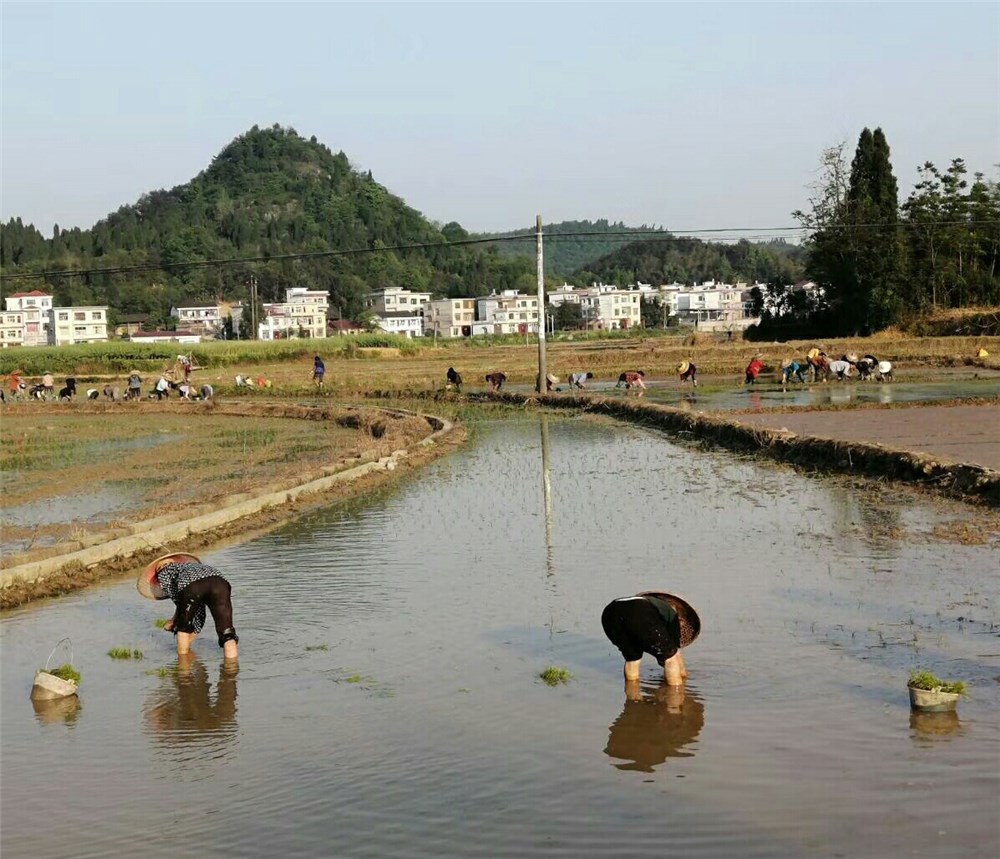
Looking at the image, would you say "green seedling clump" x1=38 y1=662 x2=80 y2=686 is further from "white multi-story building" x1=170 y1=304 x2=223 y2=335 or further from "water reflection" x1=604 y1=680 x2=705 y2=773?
"white multi-story building" x1=170 y1=304 x2=223 y2=335

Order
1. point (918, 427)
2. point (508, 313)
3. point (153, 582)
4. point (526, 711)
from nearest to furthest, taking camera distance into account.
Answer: point (526, 711)
point (153, 582)
point (918, 427)
point (508, 313)

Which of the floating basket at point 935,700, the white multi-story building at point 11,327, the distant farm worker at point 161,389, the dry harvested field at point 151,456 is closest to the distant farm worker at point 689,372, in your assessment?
the dry harvested field at point 151,456

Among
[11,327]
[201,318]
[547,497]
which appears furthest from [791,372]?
[201,318]

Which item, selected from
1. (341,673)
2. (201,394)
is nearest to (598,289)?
(201,394)

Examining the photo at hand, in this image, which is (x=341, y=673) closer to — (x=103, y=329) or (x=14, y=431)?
(x=14, y=431)

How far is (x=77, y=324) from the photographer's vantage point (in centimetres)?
11088

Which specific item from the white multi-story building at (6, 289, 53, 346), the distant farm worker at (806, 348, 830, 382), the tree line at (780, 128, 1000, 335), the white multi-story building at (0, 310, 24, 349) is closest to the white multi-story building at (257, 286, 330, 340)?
the white multi-story building at (6, 289, 53, 346)

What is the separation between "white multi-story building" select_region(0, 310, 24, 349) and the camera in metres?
115

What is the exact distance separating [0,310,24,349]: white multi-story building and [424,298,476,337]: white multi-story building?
42.7m

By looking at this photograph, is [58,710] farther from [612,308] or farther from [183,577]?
[612,308]

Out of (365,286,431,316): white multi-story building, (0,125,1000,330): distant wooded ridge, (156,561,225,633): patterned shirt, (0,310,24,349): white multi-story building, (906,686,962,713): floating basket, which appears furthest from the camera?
(365,286,431,316): white multi-story building

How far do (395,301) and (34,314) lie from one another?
139ft

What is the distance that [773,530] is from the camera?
12.3 meters

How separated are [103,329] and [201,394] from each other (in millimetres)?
75574
